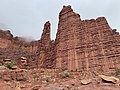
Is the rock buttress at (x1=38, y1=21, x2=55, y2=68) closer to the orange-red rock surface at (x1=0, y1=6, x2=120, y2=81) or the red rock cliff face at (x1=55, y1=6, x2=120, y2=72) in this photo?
the orange-red rock surface at (x1=0, y1=6, x2=120, y2=81)

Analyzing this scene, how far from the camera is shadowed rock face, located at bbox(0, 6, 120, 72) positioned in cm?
3180

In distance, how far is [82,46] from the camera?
112 ft

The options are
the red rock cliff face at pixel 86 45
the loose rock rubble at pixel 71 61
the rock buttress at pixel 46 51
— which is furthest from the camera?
the rock buttress at pixel 46 51

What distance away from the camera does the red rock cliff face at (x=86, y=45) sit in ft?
104

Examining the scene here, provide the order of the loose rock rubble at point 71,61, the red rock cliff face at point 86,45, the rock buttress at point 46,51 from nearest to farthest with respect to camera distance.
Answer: the loose rock rubble at point 71,61, the red rock cliff face at point 86,45, the rock buttress at point 46,51

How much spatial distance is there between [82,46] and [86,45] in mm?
607

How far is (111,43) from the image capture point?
3228 cm

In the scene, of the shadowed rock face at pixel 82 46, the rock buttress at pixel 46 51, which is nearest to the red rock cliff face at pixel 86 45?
the shadowed rock face at pixel 82 46

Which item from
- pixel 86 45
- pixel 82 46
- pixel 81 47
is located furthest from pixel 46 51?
pixel 86 45

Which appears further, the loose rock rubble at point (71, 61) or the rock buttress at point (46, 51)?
the rock buttress at point (46, 51)

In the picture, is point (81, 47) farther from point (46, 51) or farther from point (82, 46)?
point (46, 51)

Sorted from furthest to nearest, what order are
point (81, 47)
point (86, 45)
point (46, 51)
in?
point (46, 51)
point (81, 47)
point (86, 45)

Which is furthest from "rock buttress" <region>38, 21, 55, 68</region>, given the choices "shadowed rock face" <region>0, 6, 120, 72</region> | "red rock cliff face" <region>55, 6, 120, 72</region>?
"red rock cliff face" <region>55, 6, 120, 72</region>

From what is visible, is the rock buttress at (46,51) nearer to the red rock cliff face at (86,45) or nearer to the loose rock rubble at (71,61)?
the loose rock rubble at (71,61)
